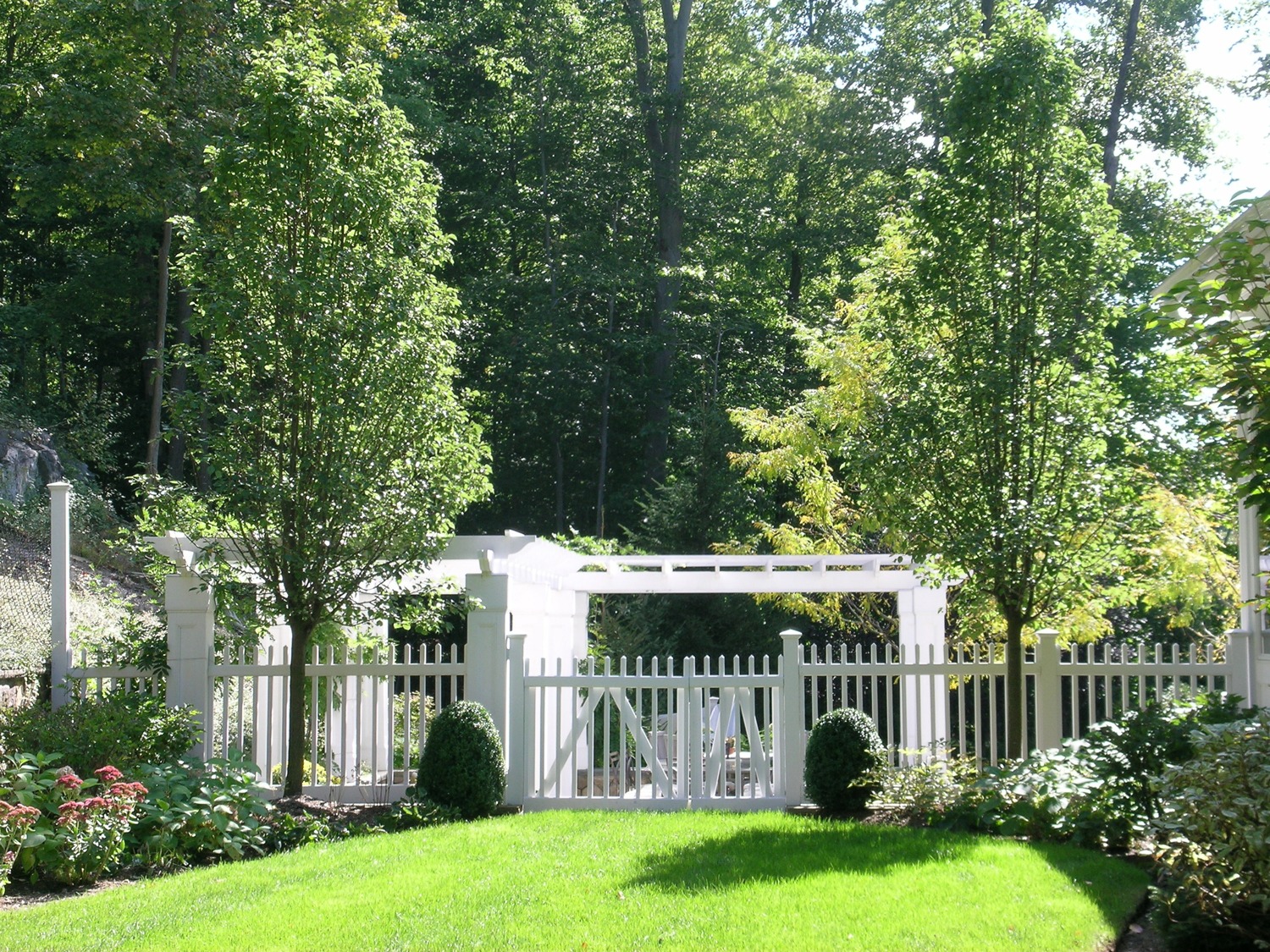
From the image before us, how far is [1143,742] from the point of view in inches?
282

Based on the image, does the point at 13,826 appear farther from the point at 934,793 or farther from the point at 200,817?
the point at 934,793

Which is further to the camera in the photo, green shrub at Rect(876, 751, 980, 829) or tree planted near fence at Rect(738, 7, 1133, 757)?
tree planted near fence at Rect(738, 7, 1133, 757)

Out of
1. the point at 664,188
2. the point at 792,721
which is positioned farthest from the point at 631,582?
the point at 664,188

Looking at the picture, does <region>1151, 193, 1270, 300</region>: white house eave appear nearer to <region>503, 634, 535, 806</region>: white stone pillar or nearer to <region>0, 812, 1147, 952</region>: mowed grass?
<region>0, 812, 1147, 952</region>: mowed grass

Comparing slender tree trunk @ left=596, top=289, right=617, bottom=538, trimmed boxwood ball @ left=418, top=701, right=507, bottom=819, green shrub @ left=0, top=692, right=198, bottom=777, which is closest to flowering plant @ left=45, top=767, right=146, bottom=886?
green shrub @ left=0, top=692, right=198, bottom=777

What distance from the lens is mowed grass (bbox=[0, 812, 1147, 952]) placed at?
511cm

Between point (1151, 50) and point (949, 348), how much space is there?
645 inches

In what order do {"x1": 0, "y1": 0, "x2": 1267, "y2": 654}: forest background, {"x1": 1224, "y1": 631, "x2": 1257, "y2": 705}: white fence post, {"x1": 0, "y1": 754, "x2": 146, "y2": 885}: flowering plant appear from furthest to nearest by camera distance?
Result: {"x1": 0, "y1": 0, "x2": 1267, "y2": 654}: forest background → {"x1": 1224, "y1": 631, "x2": 1257, "y2": 705}: white fence post → {"x1": 0, "y1": 754, "x2": 146, "y2": 885}: flowering plant

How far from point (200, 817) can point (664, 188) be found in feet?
62.7

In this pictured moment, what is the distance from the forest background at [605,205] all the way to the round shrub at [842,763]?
8.39 metres

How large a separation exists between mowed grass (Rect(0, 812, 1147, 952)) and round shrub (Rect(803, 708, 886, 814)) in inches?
34.8

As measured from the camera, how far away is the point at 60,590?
897 cm

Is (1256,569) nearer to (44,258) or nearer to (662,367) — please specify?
(662,367)

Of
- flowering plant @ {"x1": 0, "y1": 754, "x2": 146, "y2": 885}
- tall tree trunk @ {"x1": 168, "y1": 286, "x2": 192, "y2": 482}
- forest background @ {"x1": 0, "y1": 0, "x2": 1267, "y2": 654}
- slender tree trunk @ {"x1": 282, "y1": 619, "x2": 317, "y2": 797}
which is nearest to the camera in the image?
flowering plant @ {"x1": 0, "y1": 754, "x2": 146, "y2": 885}
